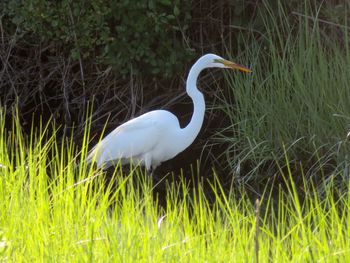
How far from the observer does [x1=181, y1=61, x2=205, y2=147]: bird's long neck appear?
20.1 feet

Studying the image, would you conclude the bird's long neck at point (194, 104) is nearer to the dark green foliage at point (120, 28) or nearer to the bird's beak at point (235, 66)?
the bird's beak at point (235, 66)

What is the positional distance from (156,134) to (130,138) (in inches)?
6.9

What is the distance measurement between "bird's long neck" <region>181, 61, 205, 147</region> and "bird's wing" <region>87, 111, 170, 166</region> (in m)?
0.21

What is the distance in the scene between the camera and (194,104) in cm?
627

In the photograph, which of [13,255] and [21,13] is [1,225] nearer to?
[13,255]

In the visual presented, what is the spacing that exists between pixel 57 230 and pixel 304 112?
3067 millimetres

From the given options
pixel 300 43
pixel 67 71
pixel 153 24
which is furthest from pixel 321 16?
pixel 67 71

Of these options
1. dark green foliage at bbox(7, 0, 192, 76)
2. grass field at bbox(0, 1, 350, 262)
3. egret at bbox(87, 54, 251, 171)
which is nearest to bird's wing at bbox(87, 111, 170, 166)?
egret at bbox(87, 54, 251, 171)

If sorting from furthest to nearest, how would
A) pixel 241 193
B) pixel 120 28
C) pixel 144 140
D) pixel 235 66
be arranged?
1. pixel 120 28
2. pixel 144 140
3. pixel 235 66
4. pixel 241 193

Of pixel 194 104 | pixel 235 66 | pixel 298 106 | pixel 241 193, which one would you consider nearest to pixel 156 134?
pixel 194 104

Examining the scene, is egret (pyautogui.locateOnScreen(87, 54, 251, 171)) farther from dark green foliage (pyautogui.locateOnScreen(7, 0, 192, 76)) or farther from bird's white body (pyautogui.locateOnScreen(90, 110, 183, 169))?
dark green foliage (pyautogui.locateOnScreen(7, 0, 192, 76))

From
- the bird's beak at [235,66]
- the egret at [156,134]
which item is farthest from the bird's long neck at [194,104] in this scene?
the bird's beak at [235,66]

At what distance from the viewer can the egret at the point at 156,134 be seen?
612 centimetres

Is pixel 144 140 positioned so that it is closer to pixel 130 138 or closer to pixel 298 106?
pixel 130 138
